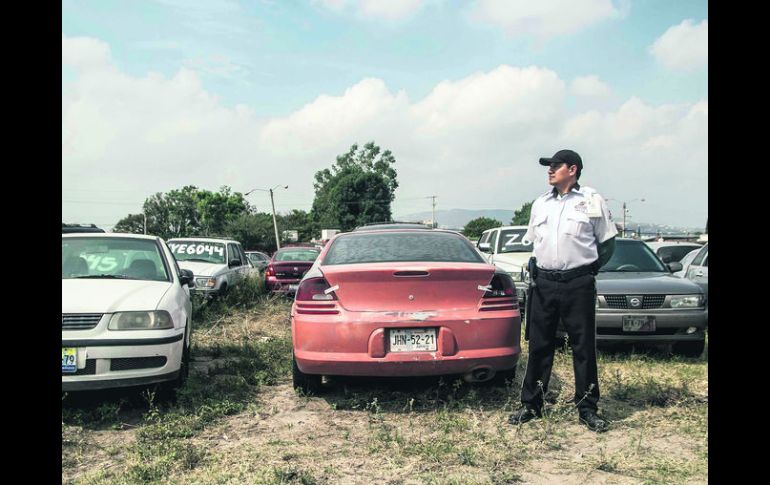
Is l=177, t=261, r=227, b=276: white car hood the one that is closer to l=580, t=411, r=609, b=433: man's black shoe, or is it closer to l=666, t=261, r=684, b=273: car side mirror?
l=666, t=261, r=684, b=273: car side mirror

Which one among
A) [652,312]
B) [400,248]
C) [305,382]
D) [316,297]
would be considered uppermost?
[400,248]

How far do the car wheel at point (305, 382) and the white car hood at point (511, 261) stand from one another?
19.8 ft

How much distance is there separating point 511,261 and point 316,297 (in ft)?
22.6

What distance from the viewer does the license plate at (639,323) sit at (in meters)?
6.70

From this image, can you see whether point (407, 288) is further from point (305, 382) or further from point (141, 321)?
point (141, 321)

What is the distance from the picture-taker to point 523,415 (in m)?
4.48

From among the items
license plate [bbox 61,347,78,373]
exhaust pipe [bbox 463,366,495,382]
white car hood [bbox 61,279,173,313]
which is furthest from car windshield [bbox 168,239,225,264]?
exhaust pipe [bbox 463,366,495,382]

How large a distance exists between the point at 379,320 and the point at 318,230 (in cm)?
7446

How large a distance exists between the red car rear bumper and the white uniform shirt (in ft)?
2.06

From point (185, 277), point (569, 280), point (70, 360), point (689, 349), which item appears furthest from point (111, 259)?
point (689, 349)

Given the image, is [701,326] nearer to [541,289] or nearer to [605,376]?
[605,376]

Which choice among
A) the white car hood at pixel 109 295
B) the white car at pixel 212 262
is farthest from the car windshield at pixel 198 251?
the white car hood at pixel 109 295

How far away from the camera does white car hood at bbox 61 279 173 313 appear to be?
4.56 m
